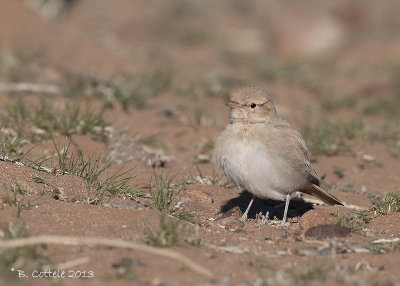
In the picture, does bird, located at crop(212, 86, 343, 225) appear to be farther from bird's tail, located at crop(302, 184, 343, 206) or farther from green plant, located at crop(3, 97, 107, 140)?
green plant, located at crop(3, 97, 107, 140)

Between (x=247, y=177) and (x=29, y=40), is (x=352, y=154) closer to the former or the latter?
(x=247, y=177)

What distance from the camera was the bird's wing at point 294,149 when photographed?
18.5 feet

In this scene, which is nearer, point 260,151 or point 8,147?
point 260,151

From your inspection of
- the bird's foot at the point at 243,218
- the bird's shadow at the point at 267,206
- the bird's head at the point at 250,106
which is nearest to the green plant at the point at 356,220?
the bird's shadow at the point at 267,206

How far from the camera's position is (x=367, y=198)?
267 inches

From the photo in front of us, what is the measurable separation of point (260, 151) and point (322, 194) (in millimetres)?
1076

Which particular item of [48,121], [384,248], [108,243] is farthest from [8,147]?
[384,248]

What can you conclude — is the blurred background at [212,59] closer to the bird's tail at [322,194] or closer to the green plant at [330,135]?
the green plant at [330,135]

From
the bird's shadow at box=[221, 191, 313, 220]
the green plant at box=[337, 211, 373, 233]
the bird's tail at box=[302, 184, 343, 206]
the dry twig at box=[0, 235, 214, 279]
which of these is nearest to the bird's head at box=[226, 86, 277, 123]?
the bird's tail at box=[302, 184, 343, 206]

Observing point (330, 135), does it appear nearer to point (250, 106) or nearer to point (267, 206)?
point (267, 206)

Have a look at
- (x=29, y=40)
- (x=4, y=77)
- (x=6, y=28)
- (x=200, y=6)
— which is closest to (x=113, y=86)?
(x=4, y=77)

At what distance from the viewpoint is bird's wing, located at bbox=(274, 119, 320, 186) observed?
5.64 m

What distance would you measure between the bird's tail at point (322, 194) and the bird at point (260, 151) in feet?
0.57

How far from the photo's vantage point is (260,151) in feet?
17.9
